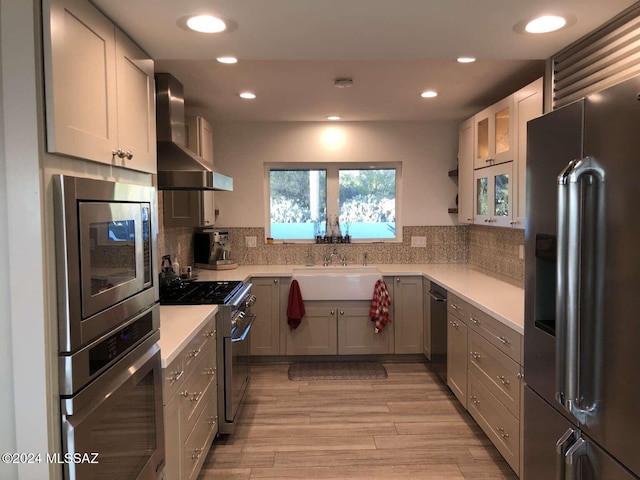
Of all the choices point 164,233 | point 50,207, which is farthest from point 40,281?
point 164,233

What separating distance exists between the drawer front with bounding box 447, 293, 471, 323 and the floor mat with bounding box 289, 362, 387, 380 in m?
1.03

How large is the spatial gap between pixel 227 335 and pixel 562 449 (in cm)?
194

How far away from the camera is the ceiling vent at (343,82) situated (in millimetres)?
3117

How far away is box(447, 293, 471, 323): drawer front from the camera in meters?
3.11

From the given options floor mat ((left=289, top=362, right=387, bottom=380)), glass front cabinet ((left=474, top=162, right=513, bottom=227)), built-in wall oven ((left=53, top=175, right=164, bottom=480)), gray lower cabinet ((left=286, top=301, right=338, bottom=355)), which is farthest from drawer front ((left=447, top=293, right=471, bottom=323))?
built-in wall oven ((left=53, top=175, right=164, bottom=480))

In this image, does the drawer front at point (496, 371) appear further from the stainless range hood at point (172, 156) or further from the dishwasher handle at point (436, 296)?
the stainless range hood at point (172, 156)

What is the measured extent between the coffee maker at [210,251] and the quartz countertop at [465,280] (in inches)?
3.3

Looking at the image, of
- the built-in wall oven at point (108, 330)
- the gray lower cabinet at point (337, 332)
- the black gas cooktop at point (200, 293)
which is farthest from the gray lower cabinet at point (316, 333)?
the built-in wall oven at point (108, 330)

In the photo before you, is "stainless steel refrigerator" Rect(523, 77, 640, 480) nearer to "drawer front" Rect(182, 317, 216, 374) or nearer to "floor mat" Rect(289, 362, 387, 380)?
"drawer front" Rect(182, 317, 216, 374)

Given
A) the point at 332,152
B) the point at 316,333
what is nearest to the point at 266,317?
the point at 316,333

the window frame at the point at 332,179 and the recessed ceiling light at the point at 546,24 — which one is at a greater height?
the recessed ceiling light at the point at 546,24

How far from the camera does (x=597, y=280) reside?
130 centimetres

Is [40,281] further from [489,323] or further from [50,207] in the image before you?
[489,323]

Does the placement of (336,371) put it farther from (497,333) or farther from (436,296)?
(497,333)
